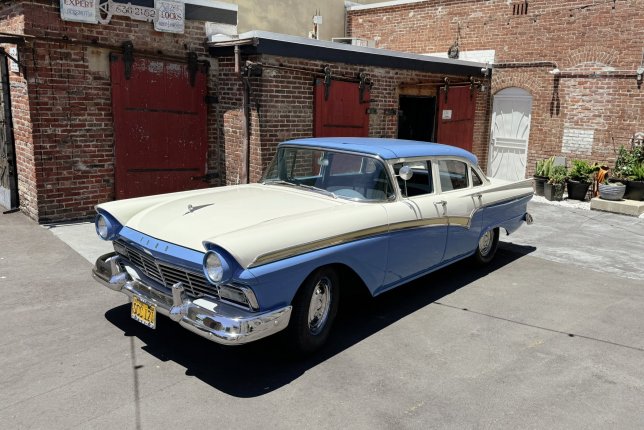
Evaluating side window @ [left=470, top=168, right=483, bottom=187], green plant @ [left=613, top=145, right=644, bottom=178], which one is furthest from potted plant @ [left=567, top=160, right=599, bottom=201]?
side window @ [left=470, top=168, right=483, bottom=187]

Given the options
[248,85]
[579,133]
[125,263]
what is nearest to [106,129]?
[248,85]

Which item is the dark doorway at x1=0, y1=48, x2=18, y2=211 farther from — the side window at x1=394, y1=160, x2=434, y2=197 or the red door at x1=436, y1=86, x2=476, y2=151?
the red door at x1=436, y1=86, x2=476, y2=151

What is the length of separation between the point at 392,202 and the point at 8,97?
6184 millimetres

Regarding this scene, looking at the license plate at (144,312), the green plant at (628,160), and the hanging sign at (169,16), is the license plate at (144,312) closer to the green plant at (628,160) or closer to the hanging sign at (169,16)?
the hanging sign at (169,16)

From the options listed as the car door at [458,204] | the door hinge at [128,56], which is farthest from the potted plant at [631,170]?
→ the door hinge at [128,56]

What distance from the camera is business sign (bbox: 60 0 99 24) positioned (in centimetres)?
709

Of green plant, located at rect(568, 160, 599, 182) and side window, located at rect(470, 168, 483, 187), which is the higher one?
side window, located at rect(470, 168, 483, 187)

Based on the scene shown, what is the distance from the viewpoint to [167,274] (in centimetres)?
380

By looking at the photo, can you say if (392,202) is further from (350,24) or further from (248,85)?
(350,24)

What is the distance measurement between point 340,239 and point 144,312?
1505mm

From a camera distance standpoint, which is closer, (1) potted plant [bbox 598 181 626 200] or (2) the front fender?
(2) the front fender

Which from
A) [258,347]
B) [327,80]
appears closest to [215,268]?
[258,347]

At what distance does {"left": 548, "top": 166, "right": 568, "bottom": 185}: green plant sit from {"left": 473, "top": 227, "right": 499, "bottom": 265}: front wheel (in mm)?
5166

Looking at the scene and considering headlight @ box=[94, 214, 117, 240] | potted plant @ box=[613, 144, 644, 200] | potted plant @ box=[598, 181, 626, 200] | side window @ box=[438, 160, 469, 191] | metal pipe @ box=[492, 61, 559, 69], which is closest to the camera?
headlight @ box=[94, 214, 117, 240]
